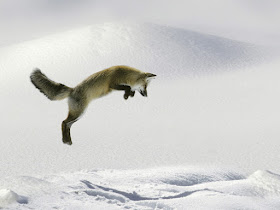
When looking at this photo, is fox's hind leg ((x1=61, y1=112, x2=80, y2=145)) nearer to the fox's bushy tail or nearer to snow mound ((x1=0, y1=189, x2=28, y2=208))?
the fox's bushy tail

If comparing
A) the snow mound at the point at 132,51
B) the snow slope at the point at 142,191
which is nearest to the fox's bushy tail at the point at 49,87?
the snow slope at the point at 142,191

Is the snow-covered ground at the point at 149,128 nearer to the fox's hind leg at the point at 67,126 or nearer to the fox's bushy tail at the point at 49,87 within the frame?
the fox's hind leg at the point at 67,126

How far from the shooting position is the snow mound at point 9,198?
6.96m

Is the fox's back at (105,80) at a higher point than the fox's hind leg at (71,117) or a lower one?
higher

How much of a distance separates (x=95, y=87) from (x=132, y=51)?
1754 cm

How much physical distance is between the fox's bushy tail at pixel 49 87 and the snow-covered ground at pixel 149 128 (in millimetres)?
1952

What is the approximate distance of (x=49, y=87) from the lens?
6102mm

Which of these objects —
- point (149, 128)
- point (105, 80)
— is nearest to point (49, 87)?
point (105, 80)

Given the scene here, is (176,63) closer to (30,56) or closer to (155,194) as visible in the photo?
(30,56)

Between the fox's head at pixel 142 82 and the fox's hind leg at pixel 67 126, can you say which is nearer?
the fox's head at pixel 142 82

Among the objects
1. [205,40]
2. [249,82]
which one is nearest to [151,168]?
[249,82]

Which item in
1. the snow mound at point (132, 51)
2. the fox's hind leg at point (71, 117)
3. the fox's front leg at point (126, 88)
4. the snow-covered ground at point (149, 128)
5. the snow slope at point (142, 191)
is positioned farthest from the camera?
the snow mound at point (132, 51)

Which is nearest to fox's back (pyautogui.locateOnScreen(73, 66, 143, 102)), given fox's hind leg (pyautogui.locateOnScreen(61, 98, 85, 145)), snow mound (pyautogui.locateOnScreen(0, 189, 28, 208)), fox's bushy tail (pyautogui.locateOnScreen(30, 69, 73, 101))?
fox's hind leg (pyautogui.locateOnScreen(61, 98, 85, 145))

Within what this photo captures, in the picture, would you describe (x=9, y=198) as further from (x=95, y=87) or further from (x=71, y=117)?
(x=95, y=87)
